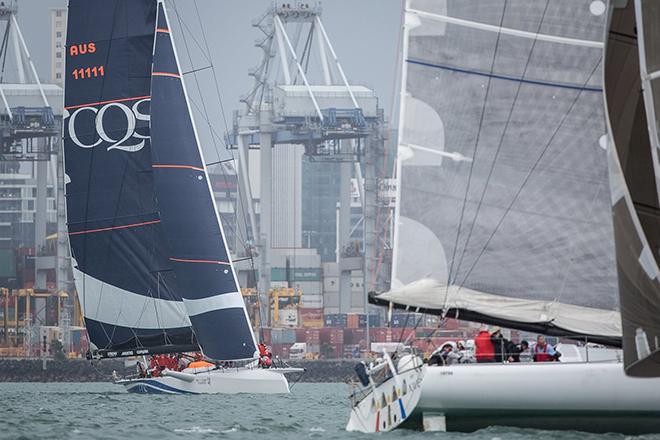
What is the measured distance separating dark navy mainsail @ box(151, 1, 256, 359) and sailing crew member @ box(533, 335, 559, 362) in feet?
48.8

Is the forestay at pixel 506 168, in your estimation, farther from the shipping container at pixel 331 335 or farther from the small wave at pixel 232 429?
the shipping container at pixel 331 335

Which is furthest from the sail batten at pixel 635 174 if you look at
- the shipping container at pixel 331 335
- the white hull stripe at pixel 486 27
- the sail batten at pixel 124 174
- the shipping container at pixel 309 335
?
the shipping container at pixel 309 335

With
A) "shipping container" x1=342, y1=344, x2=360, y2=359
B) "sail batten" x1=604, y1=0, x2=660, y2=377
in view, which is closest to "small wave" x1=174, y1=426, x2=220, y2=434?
"sail batten" x1=604, y1=0, x2=660, y2=377

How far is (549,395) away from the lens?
14117 millimetres

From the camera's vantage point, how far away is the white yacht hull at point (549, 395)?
45.9ft

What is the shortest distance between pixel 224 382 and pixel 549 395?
53.5 ft

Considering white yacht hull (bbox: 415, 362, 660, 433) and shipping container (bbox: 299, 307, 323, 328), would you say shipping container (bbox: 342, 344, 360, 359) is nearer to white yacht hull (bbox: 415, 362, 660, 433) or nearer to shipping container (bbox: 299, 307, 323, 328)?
shipping container (bbox: 299, 307, 323, 328)

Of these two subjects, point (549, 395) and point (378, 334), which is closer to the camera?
point (549, 395)

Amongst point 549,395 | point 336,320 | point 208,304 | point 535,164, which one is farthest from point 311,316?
point 549,395

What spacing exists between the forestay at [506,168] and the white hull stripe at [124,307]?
17.0 meters

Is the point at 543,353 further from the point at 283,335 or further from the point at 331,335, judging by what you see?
the point at 283,335

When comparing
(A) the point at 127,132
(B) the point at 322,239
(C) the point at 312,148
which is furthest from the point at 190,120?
(B) the point at 322,239

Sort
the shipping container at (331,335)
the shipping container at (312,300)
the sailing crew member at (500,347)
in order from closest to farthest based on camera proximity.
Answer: the sailing crew member at (500,347)
the shipping container at (331,335)
the shipping container at (312,300)

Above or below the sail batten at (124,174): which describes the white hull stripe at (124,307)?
below
